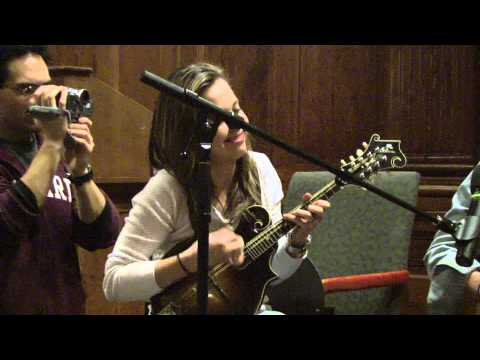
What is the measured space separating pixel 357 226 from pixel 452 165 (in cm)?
113

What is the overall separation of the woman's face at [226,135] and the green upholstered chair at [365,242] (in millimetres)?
606

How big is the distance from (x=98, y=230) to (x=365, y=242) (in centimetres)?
89

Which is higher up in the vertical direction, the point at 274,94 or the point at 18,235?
the point at 274,94

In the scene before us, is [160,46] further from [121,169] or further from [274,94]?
[121,169]

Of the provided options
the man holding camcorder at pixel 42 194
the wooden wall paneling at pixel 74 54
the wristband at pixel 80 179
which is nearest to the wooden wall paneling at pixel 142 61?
the wooden wall paneling at pixel 74 54

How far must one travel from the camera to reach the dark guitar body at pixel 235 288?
1.65 metres

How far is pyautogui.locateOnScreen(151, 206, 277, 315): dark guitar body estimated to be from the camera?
1652mm

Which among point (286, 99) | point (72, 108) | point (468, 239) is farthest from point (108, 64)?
point (468, 239)

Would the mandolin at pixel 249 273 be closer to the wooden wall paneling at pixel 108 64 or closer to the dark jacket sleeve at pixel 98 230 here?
the dark jacket sleeve at pixel 98 230

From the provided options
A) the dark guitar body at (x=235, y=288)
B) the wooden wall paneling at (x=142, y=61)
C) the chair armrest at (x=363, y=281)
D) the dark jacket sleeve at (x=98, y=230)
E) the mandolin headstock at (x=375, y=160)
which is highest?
the wooden wall paneling at (x=142, y=61)

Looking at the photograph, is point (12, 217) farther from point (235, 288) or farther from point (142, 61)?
point (142, 61)

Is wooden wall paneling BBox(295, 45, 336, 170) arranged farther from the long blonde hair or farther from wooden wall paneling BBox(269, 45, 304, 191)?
the long blonde hair
